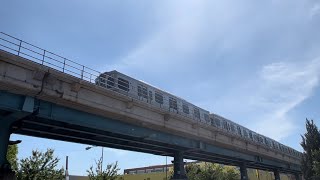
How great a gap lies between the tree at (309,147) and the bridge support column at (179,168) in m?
16.2

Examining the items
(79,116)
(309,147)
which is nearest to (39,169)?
(79,116)

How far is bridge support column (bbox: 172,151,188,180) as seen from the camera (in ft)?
122

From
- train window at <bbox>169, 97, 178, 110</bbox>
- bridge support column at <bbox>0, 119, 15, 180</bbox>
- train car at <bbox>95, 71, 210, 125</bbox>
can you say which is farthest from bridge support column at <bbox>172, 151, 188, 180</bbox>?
bridge support column at <bbox>0, 119, 15, 180</bbox>

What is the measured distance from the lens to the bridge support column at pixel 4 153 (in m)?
19.3

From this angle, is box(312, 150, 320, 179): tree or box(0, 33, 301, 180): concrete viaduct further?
box(312, 150, 320, 179): tree

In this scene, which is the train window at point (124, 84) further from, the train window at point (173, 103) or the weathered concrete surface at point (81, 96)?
the train window at point (173, 103)

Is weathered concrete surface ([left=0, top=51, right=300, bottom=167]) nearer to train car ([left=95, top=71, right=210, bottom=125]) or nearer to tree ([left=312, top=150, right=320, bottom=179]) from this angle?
train car ([left=95, top=71, right=210, bottom=125])

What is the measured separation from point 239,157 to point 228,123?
5398 millimetres

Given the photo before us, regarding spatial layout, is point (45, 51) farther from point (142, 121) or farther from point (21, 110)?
point (142, 121)

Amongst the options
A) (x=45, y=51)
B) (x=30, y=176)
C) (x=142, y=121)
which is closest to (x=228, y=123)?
(x=142, y=121)

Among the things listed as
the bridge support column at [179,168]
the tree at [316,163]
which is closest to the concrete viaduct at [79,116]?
the bridge support column at [179,168]

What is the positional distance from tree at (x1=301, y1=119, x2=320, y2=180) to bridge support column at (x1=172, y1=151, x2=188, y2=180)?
16.2 m

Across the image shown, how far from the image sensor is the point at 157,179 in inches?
2906

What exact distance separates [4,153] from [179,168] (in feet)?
72.1
